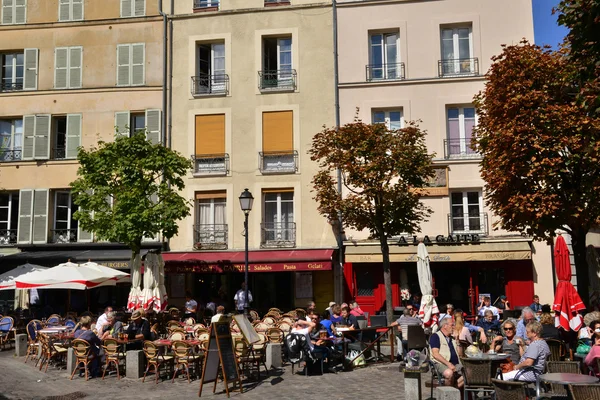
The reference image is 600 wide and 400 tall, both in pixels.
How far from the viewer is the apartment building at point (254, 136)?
2202 centimetres

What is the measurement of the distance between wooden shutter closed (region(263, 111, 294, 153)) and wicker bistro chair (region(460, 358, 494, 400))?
47.8ft

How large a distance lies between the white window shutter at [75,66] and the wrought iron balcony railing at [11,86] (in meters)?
2.16

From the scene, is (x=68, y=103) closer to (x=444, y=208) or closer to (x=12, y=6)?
(x=12, y=6)

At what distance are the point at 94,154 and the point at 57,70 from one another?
6.85 metres

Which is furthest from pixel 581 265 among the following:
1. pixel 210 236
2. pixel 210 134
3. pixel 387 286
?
pixel 210 134

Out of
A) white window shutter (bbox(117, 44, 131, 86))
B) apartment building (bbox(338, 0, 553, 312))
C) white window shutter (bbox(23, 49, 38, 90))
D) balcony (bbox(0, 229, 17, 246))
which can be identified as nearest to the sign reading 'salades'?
apartment building (bbox(338, 0, 553, 312))

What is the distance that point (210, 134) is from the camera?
2295 centimetres

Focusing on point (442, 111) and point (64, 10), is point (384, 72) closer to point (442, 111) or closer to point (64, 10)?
point (442, 111)

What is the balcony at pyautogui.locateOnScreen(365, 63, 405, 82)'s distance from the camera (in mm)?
22047

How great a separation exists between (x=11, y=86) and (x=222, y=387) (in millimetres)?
17832

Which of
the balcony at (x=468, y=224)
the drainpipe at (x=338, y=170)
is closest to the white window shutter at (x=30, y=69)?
the drainpipe at (x=338, y=170)

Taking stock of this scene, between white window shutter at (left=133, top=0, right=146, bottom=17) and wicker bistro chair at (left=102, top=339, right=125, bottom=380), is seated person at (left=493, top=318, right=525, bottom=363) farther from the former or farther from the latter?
white window shutter at (left=133, top=0, right=146, bottom=17)

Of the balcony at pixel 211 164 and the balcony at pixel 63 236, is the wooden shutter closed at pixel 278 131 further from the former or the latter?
the balcony at pixel 63 236

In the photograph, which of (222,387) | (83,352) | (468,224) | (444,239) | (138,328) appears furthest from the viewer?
(468,224)
